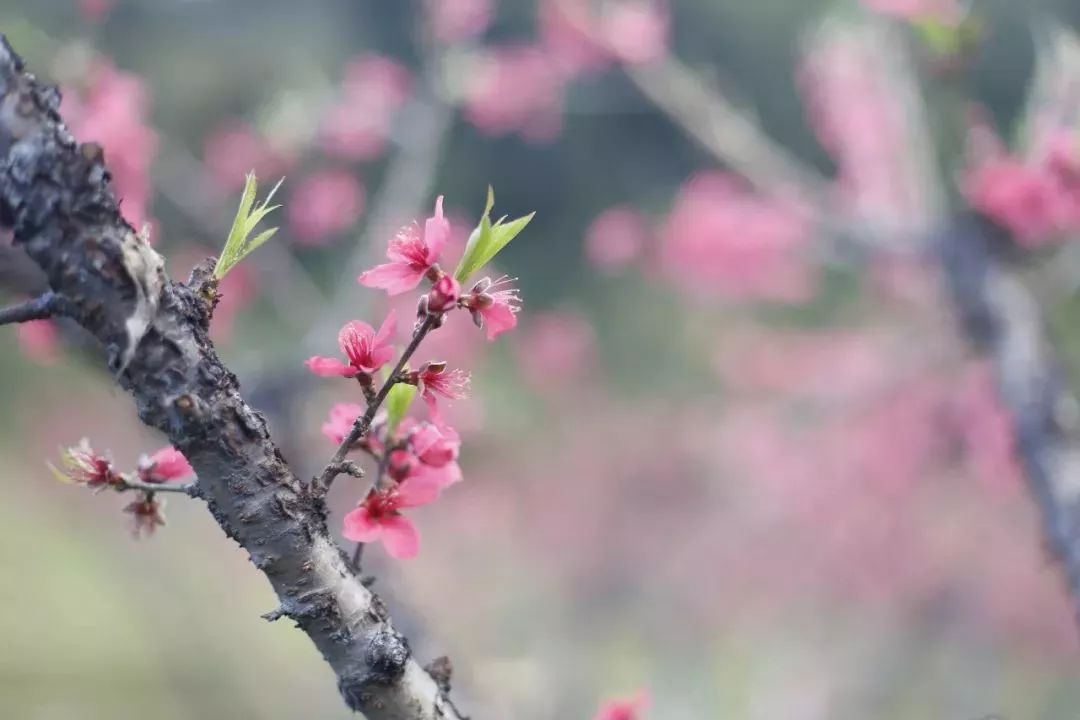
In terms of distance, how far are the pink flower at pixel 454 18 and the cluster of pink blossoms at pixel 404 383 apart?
2.11 metres

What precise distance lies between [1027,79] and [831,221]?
→ 3.62 metres

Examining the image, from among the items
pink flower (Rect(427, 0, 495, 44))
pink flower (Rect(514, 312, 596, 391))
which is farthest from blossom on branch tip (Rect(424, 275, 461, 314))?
pink flower (Rect(514, 312, 596, 391))

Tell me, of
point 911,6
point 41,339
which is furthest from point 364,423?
point 911,6

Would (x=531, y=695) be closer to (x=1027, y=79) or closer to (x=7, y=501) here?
(x=7, y=501)

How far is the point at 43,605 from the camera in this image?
4.25m

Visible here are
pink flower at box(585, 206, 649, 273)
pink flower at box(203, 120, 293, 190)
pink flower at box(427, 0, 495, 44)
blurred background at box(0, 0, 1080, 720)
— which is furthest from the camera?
pink flower at box(585, 206, 649, 273)

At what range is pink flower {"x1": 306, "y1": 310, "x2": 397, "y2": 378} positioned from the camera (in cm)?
54

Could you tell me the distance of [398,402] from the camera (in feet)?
1.72

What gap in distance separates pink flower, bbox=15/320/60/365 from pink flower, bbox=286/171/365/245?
6.37 ft

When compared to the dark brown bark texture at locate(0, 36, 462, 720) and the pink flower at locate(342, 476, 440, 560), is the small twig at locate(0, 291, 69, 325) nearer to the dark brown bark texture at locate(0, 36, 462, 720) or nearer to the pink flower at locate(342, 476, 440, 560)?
the dark brown bark texture at locate(0, 36, 462, 720)

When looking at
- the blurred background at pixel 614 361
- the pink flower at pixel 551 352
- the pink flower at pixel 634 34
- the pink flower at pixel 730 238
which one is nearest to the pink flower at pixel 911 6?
the blurred background at pixel 614 361

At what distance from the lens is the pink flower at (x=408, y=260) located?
0.54m

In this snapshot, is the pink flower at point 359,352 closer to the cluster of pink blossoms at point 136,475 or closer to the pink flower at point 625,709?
the cluster of pink blossoms at point 136,475

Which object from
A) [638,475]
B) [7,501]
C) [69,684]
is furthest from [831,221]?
[7,501]
